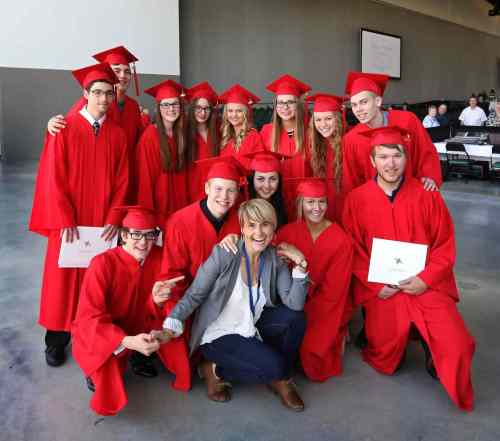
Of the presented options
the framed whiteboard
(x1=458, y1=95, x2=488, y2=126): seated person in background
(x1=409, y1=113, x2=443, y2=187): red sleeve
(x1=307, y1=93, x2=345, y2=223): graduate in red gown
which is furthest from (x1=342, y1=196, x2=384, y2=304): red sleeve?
the framed whiteboard

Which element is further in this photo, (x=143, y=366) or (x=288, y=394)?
(x=143, y=366)

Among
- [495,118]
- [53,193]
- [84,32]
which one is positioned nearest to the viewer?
[53,193]

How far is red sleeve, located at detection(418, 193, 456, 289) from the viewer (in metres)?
2.81

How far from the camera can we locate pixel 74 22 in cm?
1110

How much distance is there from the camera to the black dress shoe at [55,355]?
2.99 m

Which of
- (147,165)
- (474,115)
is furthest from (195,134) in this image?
(474,115)

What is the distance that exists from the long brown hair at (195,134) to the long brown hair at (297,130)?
404 millimetres

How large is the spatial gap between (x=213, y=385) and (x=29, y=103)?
10.6 metres

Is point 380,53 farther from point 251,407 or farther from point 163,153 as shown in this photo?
point 251,407

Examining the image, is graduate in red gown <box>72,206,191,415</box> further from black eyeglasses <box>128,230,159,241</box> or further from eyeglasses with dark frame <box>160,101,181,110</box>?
eyeglasses with dark frame <box>160,101,181,110</box>

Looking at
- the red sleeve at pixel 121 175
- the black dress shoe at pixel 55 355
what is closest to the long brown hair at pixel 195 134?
the red sleeve at pixel 121 175

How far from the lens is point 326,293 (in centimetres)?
297

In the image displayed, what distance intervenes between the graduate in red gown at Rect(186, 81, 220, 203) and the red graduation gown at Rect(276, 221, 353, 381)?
32.0 inches

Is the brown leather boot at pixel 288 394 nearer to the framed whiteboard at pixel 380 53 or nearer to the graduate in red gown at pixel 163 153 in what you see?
the graduate in red gown at pixel 163 153
